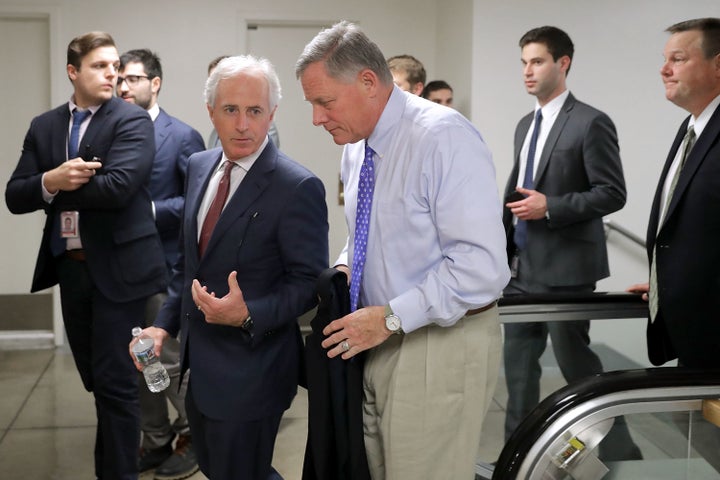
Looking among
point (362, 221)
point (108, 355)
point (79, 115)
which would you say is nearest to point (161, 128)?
point (79, 115)

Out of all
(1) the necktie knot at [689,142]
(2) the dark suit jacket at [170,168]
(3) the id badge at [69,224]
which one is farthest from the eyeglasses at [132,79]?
(1) the necktie knot at [689,142]

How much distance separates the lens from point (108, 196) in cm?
335

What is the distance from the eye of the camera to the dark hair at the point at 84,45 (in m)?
3.47

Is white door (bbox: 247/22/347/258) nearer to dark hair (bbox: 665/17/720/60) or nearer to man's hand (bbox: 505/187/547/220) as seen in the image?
man's hand (bbox: 505/187/547/220)

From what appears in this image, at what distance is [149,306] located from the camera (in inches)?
168

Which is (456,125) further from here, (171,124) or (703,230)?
(171,124)

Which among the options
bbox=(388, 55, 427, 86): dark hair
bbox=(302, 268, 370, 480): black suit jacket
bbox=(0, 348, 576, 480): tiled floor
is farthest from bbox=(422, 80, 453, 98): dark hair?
bbox=(302, 268, 370, 480): black suit jacket

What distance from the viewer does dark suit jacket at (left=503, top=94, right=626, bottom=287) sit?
153 inches

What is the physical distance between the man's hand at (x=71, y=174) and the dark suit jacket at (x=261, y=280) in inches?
33.9

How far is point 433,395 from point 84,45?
2.16 meters

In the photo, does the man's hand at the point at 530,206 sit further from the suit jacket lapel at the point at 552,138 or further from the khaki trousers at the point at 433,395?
the khaki trousers at the point at 433,395

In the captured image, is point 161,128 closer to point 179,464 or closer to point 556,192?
point 179,464

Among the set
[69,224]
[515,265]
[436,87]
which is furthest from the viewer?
[436,87]

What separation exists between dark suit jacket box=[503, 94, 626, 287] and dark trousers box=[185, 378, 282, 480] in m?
1.82
